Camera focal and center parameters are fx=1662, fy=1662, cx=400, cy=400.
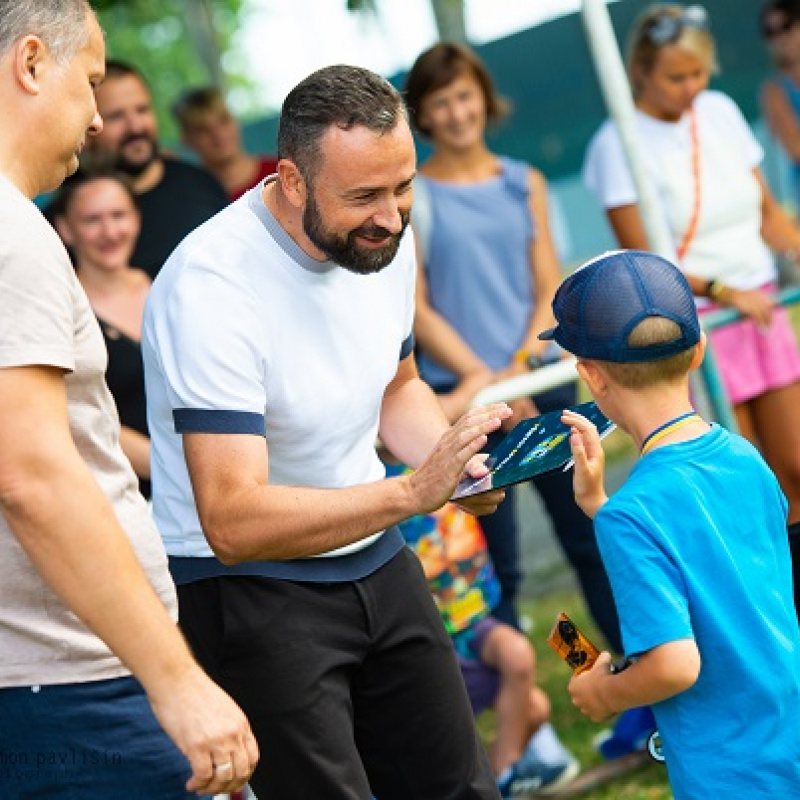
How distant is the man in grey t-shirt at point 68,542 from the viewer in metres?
2.26

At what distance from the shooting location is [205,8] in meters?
8.80

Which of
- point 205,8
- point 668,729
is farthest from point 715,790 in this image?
point 205,8

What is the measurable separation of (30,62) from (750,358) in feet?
11.0

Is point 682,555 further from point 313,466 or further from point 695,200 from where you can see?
point 695,200

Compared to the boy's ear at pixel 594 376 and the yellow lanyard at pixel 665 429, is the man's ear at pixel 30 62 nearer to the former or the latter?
the boy's ear at pixel 594 376

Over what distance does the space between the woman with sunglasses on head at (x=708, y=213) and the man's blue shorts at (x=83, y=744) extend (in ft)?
10.0

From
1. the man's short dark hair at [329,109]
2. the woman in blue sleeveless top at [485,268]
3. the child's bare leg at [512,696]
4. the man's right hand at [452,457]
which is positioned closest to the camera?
the man's right hand at [452,457]

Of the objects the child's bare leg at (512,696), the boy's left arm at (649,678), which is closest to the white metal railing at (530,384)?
the child's bare leg at (512,696)

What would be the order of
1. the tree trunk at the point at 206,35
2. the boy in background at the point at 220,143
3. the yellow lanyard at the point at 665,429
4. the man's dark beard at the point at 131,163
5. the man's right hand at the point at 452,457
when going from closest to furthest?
the yellow lanyard at the point at 665,429
the man's right hand at the point at 452,457
the man's dark beard at the point at 131,163
the boy in background at the point at 220,143
the tree trunk at the point at 206,35

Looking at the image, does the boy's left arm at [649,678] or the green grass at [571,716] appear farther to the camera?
the green grass at [571,716]

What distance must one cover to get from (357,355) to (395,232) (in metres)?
0.26

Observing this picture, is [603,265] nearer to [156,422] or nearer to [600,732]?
[156,422]

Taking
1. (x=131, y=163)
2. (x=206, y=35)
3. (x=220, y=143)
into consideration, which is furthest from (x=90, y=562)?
(x=206, y=35)

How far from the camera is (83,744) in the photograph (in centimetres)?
255
